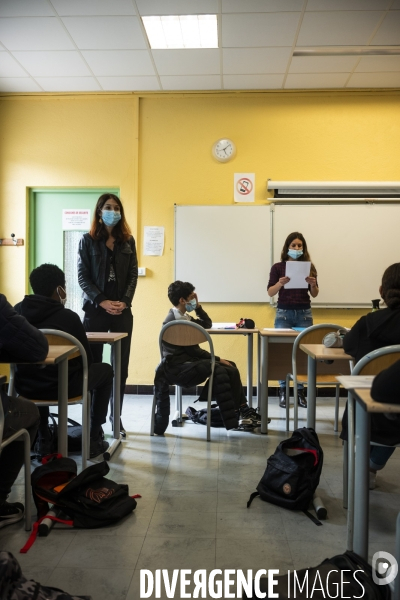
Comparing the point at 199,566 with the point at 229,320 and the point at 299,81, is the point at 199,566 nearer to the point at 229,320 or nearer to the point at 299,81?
the point at 229,320

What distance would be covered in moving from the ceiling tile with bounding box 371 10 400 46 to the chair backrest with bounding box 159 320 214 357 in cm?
245

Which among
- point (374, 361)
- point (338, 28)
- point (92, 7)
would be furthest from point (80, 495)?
point (338, 28)

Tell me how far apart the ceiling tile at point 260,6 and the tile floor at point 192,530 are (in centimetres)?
280

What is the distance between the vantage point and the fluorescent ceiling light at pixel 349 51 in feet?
12.5

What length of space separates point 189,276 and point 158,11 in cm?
218

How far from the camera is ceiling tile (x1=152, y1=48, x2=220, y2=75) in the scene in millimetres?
3883

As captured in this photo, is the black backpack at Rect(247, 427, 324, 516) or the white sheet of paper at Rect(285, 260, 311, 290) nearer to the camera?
the black backpack at Rect(247, 427, 324, 516)

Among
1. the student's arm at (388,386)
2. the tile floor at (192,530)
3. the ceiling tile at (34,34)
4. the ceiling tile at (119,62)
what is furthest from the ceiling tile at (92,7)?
the student's arm at (388,386)

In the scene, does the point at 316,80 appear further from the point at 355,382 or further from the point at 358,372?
the point at 355,382

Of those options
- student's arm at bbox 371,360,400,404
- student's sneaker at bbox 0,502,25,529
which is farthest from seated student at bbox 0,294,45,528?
student's arm at bbox 371,360,400,404

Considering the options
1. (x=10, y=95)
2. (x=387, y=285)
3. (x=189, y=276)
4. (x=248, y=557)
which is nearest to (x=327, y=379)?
(x=387, y=285)

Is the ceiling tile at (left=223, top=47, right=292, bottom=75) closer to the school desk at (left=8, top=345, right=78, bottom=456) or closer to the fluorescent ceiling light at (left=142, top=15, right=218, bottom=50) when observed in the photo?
the fluorescent ceiling light at (left=142, top=15, right=218, bottom=50)

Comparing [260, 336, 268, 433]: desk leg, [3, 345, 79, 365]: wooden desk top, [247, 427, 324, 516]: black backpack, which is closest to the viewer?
[3, 345, 79, 365]: wooden desk top

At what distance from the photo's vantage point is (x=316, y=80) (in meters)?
4.43
